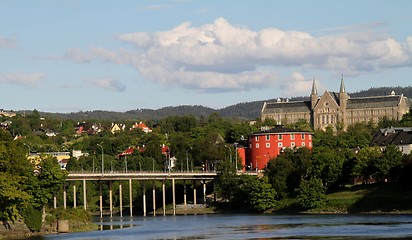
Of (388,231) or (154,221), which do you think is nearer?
(388,231)

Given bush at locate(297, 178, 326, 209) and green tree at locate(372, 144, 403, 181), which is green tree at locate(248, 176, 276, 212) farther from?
green tree at locate(372, 144, 403, 181)

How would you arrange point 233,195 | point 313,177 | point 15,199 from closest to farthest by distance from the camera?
point 15,199 < point 313,177 < point 233,195

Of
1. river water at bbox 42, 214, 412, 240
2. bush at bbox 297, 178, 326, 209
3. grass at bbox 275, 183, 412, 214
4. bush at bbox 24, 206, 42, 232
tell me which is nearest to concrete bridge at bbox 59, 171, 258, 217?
river water at bbox 42, 214, 412, 240

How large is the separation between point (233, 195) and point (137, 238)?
6303 cm

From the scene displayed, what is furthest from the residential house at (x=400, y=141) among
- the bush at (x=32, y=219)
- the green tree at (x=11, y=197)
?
the green tree at (x=11, y=197)

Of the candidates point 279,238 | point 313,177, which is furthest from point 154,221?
Result: point 279,238

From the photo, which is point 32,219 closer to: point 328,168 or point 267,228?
point 267,228

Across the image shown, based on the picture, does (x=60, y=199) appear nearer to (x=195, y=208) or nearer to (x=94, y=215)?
(x=94, y=215)

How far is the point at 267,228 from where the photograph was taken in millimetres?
115562

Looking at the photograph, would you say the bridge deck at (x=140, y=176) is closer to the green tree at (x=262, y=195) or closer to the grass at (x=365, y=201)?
the green tree at (x=262, y=195)

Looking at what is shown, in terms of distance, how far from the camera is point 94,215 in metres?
171

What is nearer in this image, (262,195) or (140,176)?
(262,195)

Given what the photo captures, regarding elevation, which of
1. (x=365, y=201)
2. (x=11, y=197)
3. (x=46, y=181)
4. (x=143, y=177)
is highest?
(x=143, y=177)

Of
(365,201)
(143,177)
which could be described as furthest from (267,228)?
(143,177)
